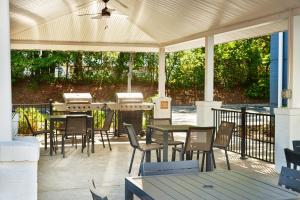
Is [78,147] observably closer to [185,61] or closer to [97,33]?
[97,33]

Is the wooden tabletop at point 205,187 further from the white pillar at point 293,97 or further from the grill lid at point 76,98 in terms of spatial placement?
the grill lid at point 76,98

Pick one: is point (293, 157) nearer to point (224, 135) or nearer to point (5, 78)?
point (5, 78)

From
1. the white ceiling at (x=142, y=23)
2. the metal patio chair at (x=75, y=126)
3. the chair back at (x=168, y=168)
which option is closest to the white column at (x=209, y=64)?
the white ceiling at (x=142, y=23)

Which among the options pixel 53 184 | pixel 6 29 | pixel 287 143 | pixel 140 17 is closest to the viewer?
pixel 6 29

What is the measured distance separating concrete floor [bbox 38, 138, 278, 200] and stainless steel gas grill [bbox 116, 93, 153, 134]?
1679 millimetres

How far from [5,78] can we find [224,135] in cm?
Result: 428

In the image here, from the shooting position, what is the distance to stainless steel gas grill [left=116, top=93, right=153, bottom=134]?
1096cm

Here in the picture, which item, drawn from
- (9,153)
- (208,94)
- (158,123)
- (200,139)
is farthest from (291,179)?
(208,94)

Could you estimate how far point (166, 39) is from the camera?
11727mm

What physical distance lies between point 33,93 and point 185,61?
10766mm

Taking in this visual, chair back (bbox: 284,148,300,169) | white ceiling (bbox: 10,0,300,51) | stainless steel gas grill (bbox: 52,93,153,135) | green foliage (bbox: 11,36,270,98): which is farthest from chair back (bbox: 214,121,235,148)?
green foliage (bbox: 11,36,270,98)

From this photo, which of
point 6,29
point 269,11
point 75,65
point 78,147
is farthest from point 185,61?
point 6,29

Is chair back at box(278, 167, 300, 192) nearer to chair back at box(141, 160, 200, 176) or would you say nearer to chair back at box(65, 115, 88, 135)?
chair back at box(141, 160, 200, 176)

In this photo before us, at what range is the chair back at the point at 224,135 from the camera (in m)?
6.82
